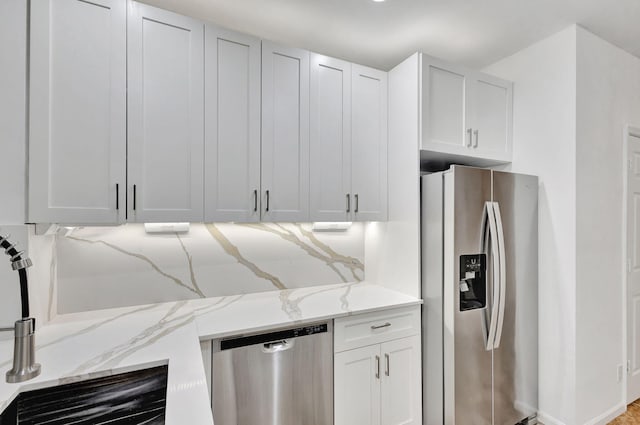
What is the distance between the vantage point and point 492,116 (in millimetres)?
2432

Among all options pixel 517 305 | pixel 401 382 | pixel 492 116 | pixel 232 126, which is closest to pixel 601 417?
pixel 517 305

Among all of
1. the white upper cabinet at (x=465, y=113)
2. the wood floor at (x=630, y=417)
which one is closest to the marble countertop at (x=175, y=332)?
the white upper cabinet at (x=465, y=113)

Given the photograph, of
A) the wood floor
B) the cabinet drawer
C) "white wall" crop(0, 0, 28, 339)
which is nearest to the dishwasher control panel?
the cabinet drawer

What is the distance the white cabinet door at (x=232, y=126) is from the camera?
1.79 m

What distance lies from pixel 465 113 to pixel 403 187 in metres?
0.72

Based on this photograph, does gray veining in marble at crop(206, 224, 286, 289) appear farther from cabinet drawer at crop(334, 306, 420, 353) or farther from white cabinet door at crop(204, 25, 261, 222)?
cabinet drawer at crop(334, 306, 420, 353)

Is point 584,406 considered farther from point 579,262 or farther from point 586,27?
point 586,27

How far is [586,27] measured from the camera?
219cm

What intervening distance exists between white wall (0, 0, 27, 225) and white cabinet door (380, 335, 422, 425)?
6.60 ft

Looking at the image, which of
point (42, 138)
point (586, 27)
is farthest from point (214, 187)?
point (586, 27)

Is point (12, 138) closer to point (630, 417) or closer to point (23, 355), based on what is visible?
point (23, 355)

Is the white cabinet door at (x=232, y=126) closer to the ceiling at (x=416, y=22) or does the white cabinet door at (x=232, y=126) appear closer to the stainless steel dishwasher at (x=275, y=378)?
the ceiling at (x=416, y=22)

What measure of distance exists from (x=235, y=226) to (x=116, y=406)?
1.34 metres

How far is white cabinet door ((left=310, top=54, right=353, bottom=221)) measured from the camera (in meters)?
2.09
